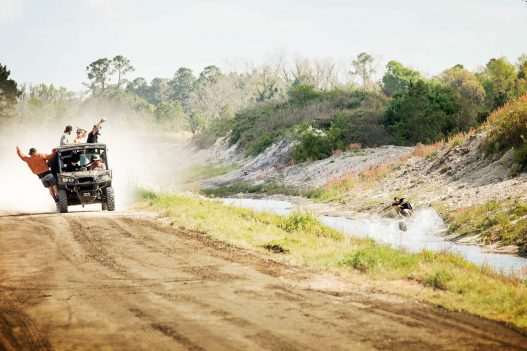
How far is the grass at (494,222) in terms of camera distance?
74.6 feet

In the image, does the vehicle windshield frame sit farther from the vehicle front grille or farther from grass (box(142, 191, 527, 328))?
grass (box(142, 191, 527, 328))

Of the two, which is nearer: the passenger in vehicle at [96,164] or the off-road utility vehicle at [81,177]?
the off-road utility vehicle at [81,177]

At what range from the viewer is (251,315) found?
952 centimetres

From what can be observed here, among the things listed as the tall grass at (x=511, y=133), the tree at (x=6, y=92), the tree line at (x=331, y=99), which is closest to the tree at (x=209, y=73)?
the tree line at (x=331, y=99)

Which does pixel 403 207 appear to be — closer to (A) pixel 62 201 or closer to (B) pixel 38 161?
(A) pixel 62 201

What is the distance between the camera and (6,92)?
3140 inches

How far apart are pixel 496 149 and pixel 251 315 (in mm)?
26955

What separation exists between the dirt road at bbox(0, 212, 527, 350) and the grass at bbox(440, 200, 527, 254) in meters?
11.5

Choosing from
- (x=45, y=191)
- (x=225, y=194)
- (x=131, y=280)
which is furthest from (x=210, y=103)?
(x=131, y=280)

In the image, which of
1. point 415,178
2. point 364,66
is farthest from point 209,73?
point 415,178

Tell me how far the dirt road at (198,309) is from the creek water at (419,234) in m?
7.87

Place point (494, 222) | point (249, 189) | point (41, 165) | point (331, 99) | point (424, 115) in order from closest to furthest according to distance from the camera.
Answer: point (41, 165)
point (494, 222)
point (249, 189)
point (424, 115)
point (331, 99)

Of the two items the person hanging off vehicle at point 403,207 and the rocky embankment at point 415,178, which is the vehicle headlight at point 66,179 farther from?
the rocky embankment at point 415,178

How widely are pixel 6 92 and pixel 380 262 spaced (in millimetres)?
75238
